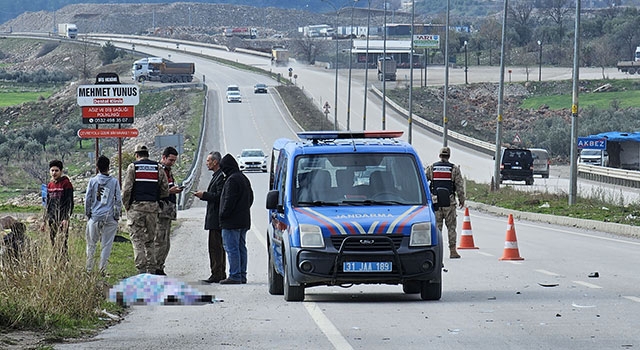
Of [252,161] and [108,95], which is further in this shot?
[252,161]

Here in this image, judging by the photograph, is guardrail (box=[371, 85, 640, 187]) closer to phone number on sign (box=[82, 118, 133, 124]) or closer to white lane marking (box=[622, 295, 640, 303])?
phone number on sign (box=[82, 118, 133, 124])

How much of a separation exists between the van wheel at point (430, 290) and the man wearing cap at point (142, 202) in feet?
15.4

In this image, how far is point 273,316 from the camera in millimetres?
13836

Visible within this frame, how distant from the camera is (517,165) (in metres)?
62.1

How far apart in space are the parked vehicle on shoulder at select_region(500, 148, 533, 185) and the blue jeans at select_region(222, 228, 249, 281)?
147 ft

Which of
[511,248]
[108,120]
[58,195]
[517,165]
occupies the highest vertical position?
[108,120]

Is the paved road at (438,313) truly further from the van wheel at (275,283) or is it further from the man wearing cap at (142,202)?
the man wearing cap at (142,202)

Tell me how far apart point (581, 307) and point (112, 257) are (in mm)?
11410

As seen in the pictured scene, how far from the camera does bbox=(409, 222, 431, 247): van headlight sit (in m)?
14.9

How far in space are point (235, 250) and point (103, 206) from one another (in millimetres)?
2123

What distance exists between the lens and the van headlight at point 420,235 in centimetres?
1489

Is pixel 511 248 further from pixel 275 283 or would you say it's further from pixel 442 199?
pixel 275 283

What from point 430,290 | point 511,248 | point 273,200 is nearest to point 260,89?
point 511,248

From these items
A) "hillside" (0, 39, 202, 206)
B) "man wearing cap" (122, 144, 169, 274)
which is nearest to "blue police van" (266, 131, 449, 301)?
"man wearing cap" (122, 144, 169, 274)
